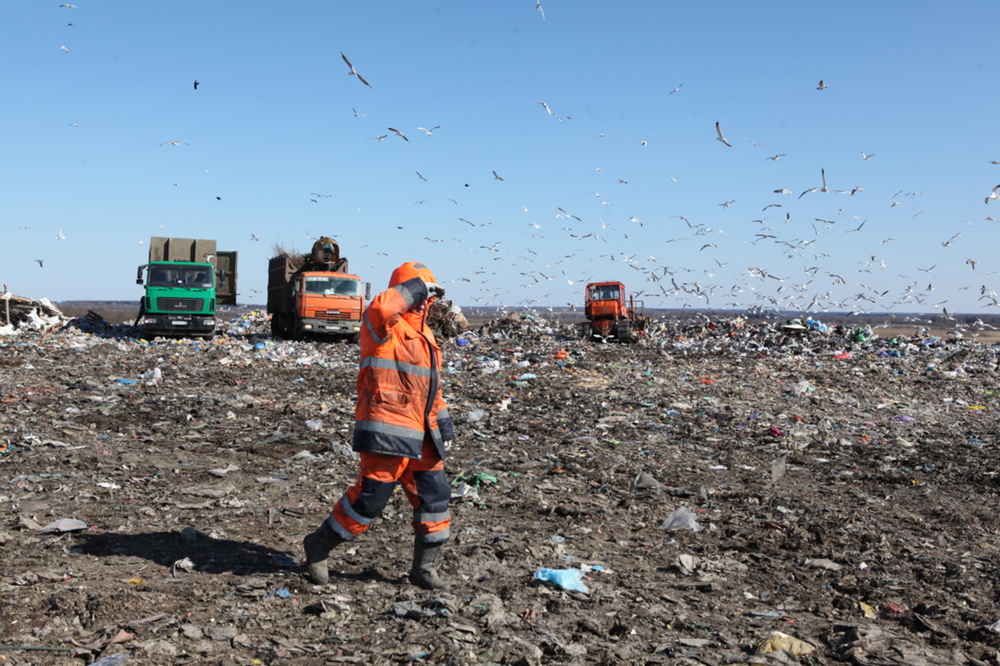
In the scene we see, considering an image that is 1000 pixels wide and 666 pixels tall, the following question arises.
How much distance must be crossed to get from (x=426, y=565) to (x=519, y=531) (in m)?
1.23

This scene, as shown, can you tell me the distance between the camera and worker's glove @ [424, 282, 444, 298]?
3420mm

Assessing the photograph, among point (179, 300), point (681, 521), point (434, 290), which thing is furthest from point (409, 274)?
point (179, 300)

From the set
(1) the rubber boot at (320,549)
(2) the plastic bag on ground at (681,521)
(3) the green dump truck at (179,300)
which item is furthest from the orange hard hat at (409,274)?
(3) the green dump truck at (179,300)

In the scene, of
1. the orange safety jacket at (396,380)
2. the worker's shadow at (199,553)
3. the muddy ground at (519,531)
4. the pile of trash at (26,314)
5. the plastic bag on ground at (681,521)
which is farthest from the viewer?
the pile of trash at (26,314)

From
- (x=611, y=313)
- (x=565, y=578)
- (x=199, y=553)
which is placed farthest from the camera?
(x=611, y=313)

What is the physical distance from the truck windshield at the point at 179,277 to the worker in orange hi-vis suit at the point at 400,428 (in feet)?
55.8

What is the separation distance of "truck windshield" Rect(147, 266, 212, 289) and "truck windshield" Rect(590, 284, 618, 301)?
11091mm

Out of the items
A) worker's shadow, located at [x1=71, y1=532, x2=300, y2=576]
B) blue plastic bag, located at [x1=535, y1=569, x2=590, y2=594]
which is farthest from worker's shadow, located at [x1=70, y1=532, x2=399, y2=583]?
blue plastic bag, located at [x1=535, y1=569, x2=590, y2=594]

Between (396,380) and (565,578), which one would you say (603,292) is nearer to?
(565,578)

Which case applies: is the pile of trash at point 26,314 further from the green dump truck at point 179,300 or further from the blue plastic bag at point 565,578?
the blue plastic bag at point 565,578

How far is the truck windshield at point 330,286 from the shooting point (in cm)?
1920

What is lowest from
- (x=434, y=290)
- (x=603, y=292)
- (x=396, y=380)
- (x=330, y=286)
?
(x=396, y=380)

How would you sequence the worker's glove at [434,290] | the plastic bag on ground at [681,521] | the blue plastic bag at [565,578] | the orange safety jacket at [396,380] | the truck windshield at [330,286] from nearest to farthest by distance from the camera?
the orange safety jacket at [396,380] < the worker's glove at [434,290] < the blue plastic bag at [565,578] < the plastic bag on ground at [681,521] < the truck windshield at [330,286]

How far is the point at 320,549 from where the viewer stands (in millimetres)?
3467
